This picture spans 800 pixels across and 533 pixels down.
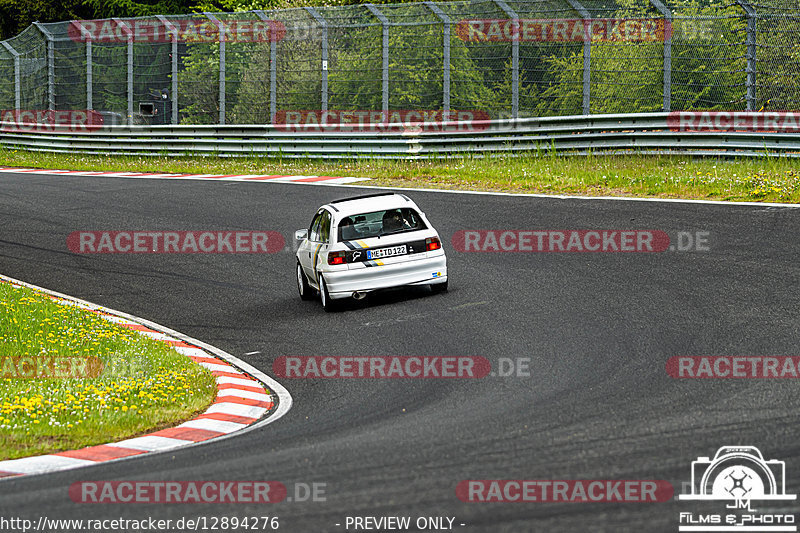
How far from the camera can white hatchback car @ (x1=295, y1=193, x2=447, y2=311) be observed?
13180 millimetres

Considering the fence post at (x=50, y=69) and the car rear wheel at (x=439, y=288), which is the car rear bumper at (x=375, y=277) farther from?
the fence post at (x=50, y=69)

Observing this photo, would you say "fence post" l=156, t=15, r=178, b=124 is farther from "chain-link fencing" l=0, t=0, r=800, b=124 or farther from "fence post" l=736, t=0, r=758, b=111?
"fence post" l=736, t=0, r=758, b=111

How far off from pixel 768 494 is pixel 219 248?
12961 millimetres

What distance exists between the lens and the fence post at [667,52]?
72.0 feet

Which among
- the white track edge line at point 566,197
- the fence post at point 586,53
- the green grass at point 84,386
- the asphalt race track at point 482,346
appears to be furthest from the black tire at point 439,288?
the fence post at point 586,53

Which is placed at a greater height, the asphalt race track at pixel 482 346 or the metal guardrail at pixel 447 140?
the metal guardrail at pixel 447 140

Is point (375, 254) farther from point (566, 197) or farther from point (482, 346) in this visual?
point (566, 197)

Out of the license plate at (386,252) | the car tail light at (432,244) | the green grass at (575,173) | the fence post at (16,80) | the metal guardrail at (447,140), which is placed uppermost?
the fence post at (16,80)

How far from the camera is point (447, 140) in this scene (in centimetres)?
2483

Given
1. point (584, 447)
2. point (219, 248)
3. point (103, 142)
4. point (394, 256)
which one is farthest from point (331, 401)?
point (103, 142)

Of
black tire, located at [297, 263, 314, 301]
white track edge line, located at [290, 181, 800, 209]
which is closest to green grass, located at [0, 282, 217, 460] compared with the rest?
black tire, located at [297, 263, 314, 301]

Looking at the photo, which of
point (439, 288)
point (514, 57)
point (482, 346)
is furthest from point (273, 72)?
point (482, 346)

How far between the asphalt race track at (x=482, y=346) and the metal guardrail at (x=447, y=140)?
11.9ft

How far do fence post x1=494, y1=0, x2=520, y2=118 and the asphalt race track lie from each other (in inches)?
157
